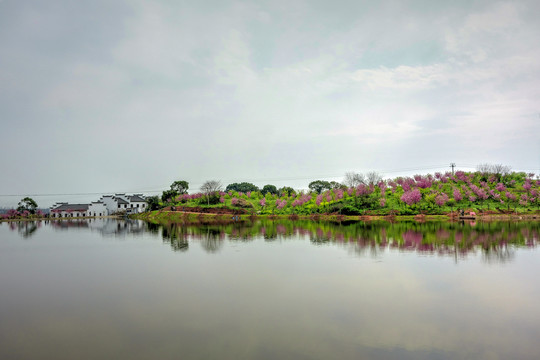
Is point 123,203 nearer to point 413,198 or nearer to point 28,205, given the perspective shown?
point 28,205

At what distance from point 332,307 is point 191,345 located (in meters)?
5.69

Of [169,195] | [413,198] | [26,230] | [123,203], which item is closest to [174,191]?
[169,195]

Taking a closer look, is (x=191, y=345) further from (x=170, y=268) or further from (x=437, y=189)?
(x=437, y=189)

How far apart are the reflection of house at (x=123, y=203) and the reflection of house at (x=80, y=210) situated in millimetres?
2249

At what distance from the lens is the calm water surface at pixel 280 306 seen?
31.1 feet

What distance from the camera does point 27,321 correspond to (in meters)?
12.2

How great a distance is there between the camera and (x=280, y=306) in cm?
1289

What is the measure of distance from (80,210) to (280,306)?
130516 mm

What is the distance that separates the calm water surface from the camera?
949 centimetres

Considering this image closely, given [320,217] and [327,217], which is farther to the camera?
[320,217]

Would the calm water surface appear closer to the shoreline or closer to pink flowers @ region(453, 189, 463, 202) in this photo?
the shoreline

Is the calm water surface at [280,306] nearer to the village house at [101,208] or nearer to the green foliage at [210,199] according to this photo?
the green foliage at [210,199]

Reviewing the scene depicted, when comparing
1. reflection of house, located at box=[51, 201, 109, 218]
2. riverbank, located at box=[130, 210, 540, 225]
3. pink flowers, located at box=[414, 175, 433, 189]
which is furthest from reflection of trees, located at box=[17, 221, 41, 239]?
pink flowers, located at box=[414, 175, 433, 189]

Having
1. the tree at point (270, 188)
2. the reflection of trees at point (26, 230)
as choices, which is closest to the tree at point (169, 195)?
the reflection of trees at point (26, 230)
